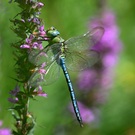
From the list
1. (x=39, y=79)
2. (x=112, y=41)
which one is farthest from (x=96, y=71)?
(x=39, y=79)

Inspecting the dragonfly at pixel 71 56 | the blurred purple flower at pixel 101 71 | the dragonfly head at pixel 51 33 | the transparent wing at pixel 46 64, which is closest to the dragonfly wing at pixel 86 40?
the dragonfly at pixel 71 56

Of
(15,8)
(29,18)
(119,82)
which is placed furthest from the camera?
(119,82)

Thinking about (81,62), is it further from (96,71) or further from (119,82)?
(119,82)

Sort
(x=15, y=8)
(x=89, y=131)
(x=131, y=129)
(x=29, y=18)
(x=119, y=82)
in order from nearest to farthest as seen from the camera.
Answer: (x=29, y=18) → (x=15, y=8) → (x=89, y=131) → (x=131, y=129) → (x=119, y=82)

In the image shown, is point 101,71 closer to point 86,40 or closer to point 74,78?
point 74,78

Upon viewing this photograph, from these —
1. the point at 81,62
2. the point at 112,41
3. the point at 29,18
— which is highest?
the point at 112,41

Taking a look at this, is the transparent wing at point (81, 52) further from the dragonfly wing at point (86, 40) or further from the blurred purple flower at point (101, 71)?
the blurred purple flower at point (101, 71)
